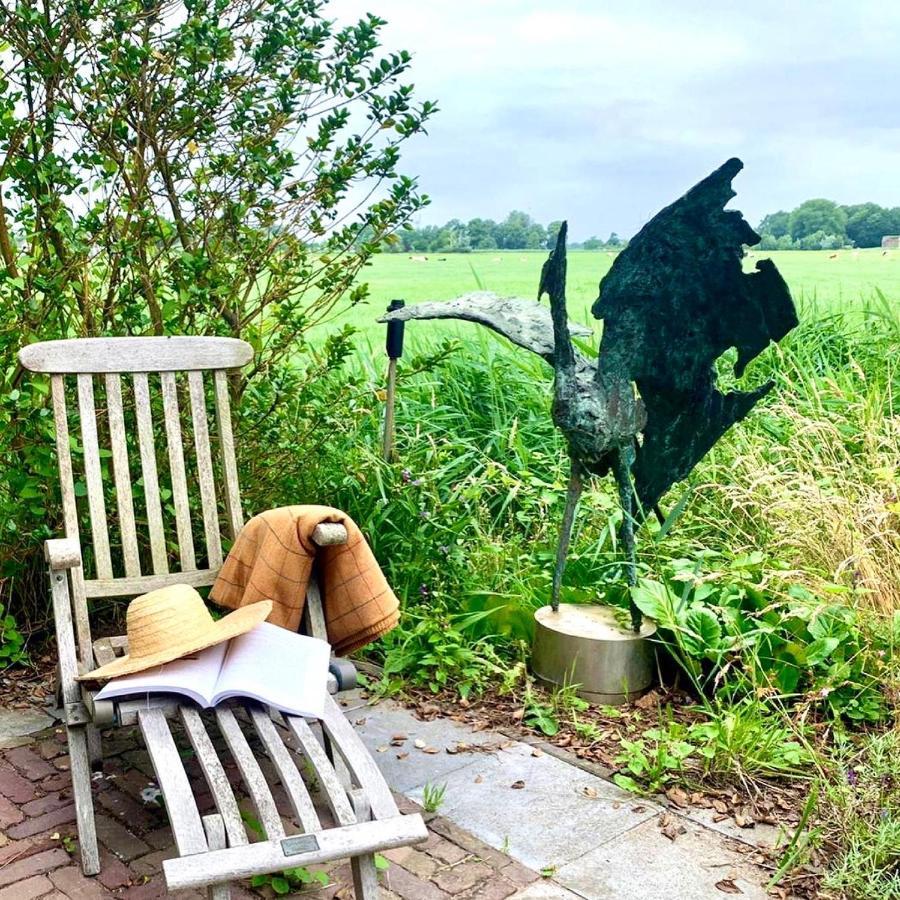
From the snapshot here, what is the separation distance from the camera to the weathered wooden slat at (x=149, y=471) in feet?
11.3

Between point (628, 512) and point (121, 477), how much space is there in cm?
171

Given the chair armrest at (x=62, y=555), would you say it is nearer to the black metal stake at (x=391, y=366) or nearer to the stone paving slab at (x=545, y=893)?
the stone paving slab at (x=545, y=893)

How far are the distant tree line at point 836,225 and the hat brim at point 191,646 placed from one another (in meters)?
4.23

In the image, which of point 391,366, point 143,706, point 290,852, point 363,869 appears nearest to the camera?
point 290,852

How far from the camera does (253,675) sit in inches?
110

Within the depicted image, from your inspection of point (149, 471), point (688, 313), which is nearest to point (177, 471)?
point (149, 471)

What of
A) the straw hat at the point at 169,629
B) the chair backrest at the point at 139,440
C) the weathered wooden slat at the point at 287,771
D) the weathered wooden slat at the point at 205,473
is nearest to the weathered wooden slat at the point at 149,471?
the chair backrest at the point at 139,440

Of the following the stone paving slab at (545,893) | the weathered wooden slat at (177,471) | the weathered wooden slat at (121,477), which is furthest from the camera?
A: the weathered wooden slat at (177,471)

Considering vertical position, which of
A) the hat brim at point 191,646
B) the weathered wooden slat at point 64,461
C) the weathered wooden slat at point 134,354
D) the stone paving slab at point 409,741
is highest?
the weathered wooden slat at point 134,354

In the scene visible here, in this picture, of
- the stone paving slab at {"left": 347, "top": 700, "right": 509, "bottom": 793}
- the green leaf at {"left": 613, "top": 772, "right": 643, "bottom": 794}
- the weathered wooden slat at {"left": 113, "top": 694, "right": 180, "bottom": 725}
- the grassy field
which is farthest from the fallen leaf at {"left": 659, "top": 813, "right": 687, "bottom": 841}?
the grassy field

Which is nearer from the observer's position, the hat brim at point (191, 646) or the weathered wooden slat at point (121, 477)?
the hat brim at point (191, 646)

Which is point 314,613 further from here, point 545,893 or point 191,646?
point 545,893

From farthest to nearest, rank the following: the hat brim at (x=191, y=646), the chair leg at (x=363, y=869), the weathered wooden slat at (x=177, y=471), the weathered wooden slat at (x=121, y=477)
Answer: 1. the weathered wooden slat at (x=177, y=471)
2. the weathered wooden slat at (x=121, y=477)
3. the hat brim at (x=191, y=646)
4. the chair leg at (x=363, y=869)

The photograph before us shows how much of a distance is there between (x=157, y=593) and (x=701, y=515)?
2783mm
